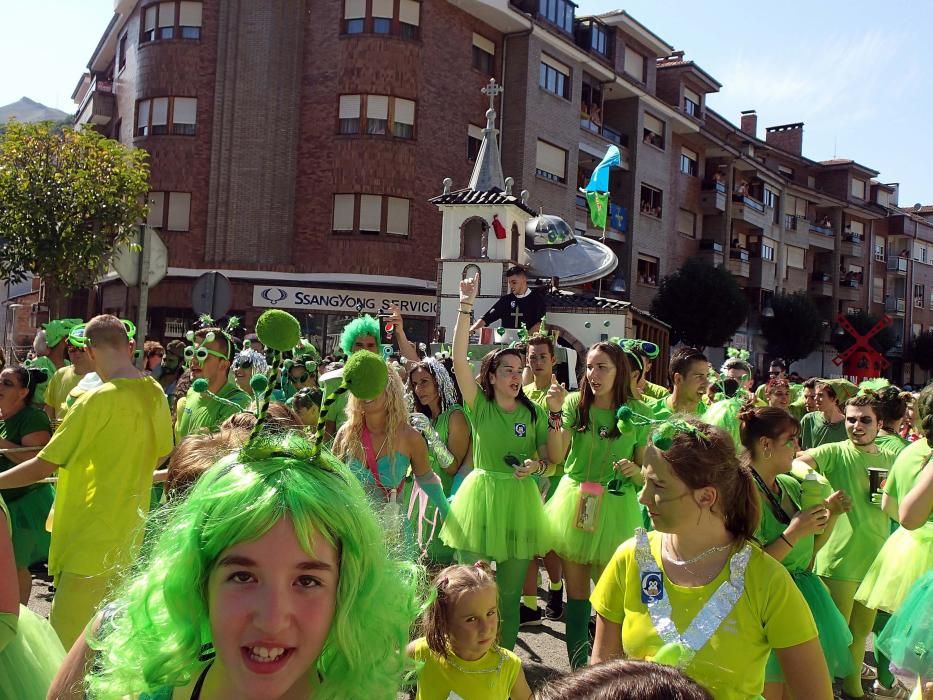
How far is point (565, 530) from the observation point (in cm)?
528

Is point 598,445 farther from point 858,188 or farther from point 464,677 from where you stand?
point 858,188

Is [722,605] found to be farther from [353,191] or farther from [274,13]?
[274,13]

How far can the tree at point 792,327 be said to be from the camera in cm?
4347

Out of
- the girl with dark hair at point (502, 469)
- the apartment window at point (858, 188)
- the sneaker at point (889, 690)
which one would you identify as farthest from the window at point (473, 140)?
the apartment window at point (858, 188)

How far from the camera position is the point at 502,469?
5.64m

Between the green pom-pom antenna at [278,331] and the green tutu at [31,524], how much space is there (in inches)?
147

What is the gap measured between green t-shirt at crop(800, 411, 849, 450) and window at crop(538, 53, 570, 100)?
23.1 metres

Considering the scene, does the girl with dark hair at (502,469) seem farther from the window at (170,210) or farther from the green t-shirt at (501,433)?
the window at (170,210)

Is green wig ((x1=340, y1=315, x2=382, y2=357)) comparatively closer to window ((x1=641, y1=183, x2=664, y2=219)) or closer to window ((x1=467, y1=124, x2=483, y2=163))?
window ((x1=467, y1=124, x2=483, y2=163))

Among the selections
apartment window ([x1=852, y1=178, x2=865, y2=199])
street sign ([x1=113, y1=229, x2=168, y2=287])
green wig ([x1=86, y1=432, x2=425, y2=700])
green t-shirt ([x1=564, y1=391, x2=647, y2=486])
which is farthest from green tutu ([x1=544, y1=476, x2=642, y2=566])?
apartment window ([x1=852, y1=178, x2=865, y2=199])

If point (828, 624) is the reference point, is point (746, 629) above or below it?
above

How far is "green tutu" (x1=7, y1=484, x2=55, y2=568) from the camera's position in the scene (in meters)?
5.50

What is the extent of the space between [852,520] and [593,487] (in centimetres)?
169

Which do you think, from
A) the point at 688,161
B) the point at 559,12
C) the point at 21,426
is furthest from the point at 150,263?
the point at 688,161
